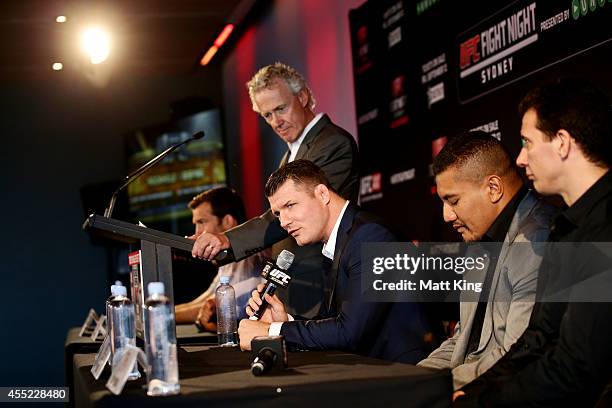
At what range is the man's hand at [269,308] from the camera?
2.44m

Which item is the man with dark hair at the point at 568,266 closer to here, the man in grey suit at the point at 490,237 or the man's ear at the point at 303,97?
the man in grey suit at the point at 490,237

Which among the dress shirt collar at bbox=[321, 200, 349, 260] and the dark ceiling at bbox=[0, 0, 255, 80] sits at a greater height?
the dark ceiling at bbox=[0, 0, 255, 80]

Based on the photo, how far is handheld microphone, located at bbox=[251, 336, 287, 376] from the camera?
178 cm

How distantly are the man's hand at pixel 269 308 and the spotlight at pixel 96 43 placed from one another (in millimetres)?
4252

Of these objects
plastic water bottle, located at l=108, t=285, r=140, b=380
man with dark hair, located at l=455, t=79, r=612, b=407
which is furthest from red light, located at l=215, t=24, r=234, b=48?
man with dark hair, located at l=455, t=79, r=612, b=407

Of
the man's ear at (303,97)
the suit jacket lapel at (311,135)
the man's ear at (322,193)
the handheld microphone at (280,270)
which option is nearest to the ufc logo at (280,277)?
the handheld microphone at (280,270)

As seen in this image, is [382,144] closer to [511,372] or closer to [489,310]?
[489,310]

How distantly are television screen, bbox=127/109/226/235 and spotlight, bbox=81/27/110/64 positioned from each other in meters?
0.81

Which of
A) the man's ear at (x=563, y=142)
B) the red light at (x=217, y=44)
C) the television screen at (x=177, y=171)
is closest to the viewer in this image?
the man's ear at (x=563, y=142)

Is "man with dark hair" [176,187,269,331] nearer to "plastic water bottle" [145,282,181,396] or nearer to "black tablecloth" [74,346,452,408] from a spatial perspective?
"black tablecloth" [74,346,452,408]

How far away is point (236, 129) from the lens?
7680 mm

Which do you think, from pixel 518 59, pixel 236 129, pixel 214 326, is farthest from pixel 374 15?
pixel 236 129

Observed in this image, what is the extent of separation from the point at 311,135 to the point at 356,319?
1140mm

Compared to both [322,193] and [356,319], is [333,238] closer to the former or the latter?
[322,193]
